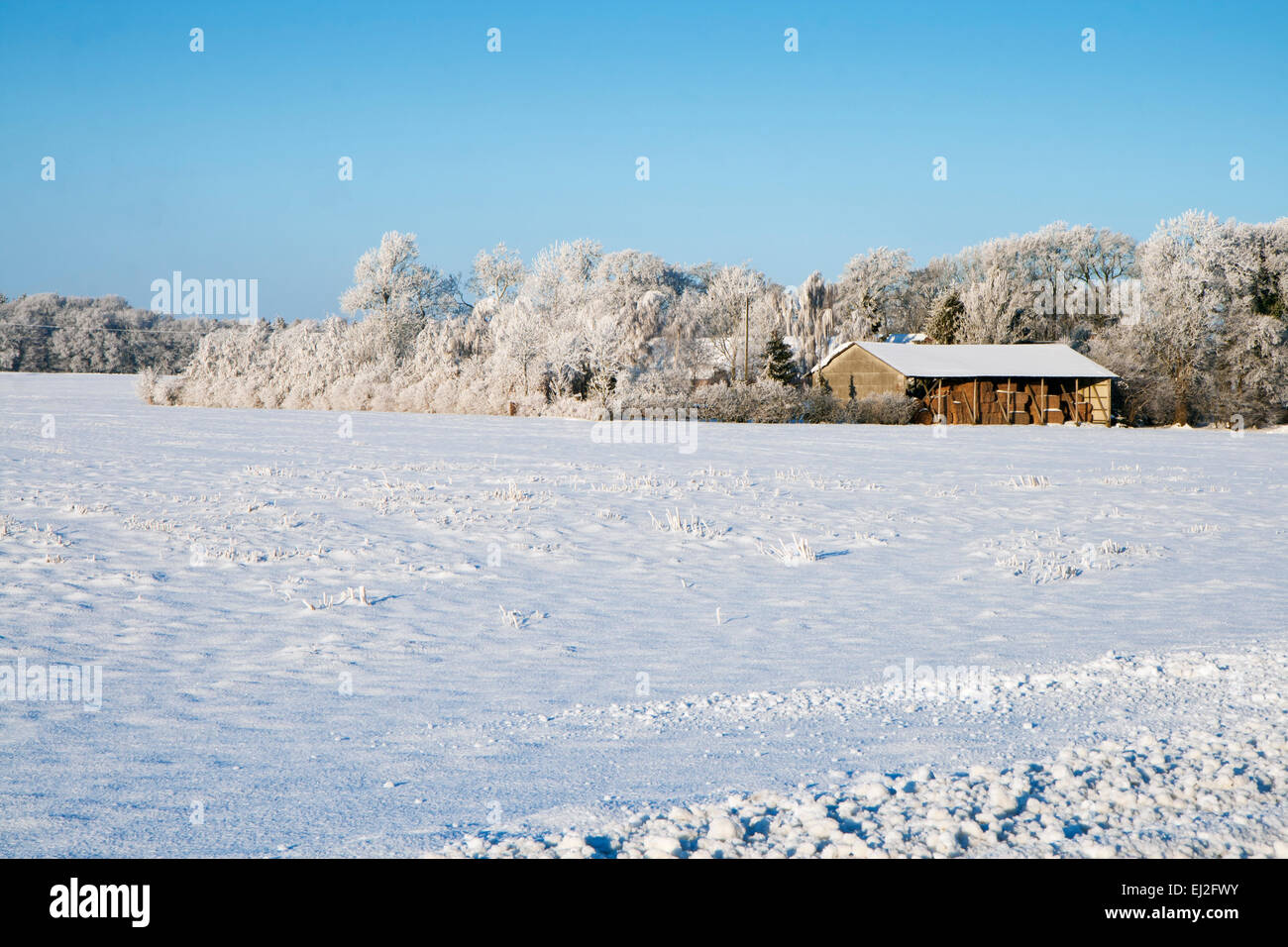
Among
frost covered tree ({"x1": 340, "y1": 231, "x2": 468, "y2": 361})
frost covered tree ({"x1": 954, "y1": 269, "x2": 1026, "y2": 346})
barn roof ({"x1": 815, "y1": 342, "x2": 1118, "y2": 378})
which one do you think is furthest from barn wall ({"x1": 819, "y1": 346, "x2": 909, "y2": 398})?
frost covered tree ({"x1": 340, "y1": 231, "x2": 468, "y2": 361})

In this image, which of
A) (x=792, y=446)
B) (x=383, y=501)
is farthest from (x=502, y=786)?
(x=792, y=446)

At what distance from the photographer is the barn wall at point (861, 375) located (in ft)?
175

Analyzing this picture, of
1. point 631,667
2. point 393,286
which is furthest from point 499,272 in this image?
point 631,667

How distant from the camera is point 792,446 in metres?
30.1

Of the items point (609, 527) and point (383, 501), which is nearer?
point (609, 527)

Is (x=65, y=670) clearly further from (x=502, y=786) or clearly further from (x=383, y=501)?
(x=383, y=501)

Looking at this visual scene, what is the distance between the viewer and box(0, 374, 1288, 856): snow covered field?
14.0ft

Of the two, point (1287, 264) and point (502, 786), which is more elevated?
point (1287, 264)

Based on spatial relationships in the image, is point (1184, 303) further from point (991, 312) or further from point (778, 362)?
point (778, 362)

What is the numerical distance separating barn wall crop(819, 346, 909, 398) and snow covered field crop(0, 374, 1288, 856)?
36.2 meters

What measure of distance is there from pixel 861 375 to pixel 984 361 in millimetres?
7127

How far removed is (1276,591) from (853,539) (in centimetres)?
474

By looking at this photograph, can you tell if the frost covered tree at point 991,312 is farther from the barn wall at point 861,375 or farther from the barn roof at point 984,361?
the barn wall at point 861,375
